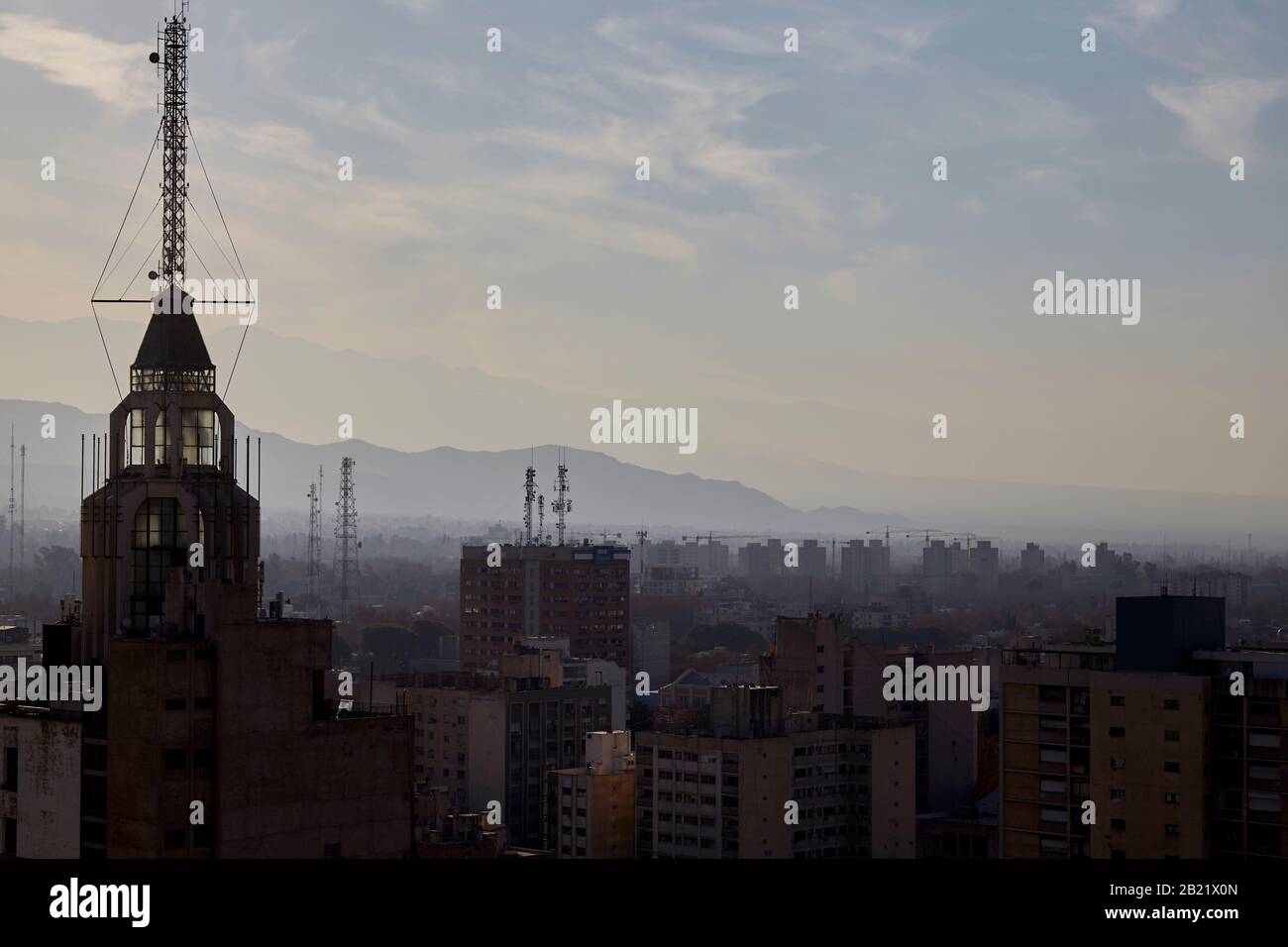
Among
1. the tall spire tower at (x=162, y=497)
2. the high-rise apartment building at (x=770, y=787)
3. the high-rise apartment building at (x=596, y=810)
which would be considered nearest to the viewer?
the tall spire tower at (x=162, y=497)

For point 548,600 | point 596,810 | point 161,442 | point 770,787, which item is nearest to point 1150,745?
point 770,787

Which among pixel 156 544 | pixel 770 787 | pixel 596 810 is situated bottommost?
pixel 596 810

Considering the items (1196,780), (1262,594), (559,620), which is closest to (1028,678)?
(1196,780)

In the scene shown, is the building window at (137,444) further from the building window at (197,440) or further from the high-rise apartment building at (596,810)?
the high-rise apartment building at (596,810)

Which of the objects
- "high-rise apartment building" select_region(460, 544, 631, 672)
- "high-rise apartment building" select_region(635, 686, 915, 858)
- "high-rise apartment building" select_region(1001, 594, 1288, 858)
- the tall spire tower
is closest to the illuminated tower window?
the tall spire tower

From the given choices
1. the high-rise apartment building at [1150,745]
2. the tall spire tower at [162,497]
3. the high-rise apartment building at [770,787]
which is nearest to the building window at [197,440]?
the tall spire tower at [162,497]

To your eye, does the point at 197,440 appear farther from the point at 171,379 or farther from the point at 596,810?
the point at 596,810

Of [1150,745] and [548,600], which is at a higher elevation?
[548,600]
